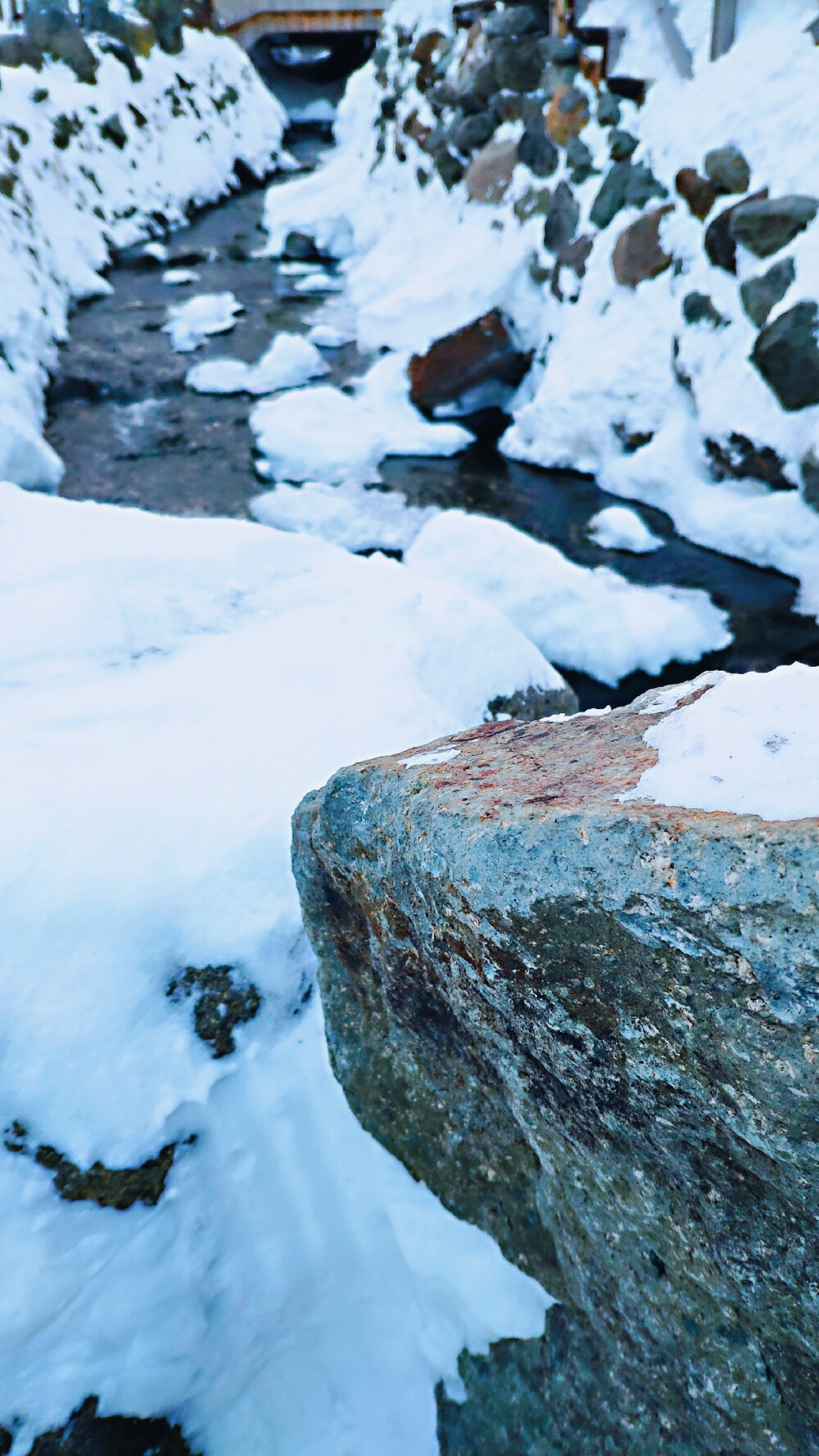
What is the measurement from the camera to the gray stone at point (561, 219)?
21.2ft

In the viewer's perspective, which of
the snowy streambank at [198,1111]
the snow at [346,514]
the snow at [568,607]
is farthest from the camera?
the snow at [346,514]

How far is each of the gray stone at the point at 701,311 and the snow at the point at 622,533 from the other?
121cm

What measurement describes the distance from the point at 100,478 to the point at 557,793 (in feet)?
17.8

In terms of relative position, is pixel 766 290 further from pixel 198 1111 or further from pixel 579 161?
pixel 198 1111

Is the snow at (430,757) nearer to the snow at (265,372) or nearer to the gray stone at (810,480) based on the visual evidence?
the gray stone at (810,480)

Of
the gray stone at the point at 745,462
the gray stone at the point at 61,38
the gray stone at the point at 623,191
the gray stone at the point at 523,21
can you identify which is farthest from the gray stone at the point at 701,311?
the gray stone at the point at 61,38

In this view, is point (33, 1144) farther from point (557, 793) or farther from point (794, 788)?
point (794, 788)

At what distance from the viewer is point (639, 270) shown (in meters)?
5.74

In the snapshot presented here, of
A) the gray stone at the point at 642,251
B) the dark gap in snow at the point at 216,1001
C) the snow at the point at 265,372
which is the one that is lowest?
the dark gap in snow at the point at 216,1001

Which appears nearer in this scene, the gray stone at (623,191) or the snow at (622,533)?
the snow at (622,533)

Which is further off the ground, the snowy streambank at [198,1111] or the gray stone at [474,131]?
the gray stone at [474,131]

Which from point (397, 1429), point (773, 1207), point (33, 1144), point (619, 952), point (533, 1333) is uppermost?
point (619, 952)

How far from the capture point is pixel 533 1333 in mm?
1426

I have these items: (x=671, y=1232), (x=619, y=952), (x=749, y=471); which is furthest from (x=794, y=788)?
(x=749, y=471)
